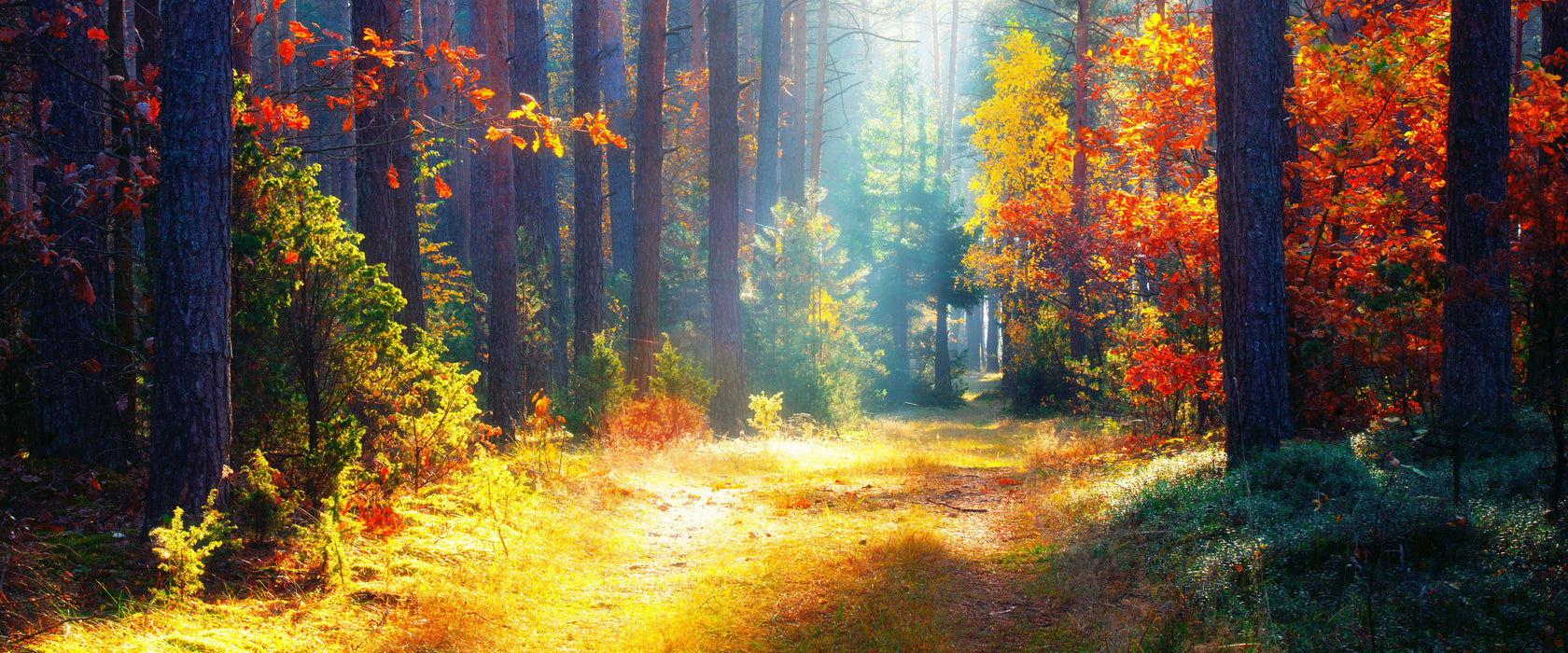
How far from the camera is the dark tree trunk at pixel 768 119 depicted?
23188 millimetres

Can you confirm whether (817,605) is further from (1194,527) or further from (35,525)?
(35,525)

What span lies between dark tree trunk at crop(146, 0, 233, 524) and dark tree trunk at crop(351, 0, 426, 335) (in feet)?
10.8

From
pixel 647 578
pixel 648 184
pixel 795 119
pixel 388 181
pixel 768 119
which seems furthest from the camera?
pixel 795 119

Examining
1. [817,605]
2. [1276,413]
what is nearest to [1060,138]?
[1276,413]

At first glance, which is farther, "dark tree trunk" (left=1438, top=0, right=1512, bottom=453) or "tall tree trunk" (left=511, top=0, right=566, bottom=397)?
"tall tree trunk" (left=511, top=0, right=566, bottom=397)

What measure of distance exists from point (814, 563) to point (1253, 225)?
470 cm

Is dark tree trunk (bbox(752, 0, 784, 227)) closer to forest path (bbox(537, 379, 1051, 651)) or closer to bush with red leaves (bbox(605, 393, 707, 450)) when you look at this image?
bush with red leaves (bbox(605, 393, 707, 450))

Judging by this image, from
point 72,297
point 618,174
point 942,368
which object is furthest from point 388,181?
point 942,368

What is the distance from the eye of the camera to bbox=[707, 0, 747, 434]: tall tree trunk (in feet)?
50.8

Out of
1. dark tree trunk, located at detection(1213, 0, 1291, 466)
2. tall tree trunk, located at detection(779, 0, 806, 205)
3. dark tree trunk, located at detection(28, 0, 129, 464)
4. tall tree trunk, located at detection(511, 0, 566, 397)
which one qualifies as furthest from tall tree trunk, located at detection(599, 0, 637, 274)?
dark tree trunk, located at detection(1213, 0, 1291, 466)

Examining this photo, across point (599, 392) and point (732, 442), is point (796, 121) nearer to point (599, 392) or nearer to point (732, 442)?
point (732, 442)

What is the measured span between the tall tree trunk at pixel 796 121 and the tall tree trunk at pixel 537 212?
892 centimetres

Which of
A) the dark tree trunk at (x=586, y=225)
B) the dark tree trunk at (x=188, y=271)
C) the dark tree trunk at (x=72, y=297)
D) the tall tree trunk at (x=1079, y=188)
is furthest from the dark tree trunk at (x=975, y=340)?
the dark tree trunk at (x=188, y=271)

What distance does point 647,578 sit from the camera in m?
6.21
